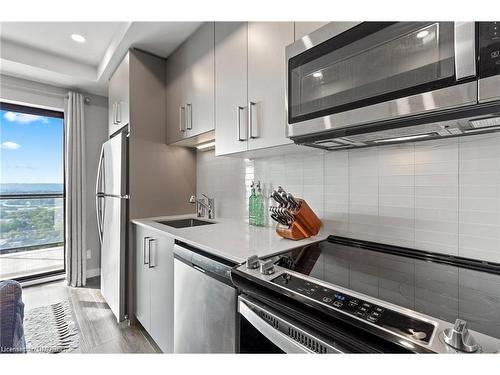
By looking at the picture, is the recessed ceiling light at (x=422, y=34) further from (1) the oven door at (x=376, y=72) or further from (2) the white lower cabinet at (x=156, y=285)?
(2) the white lower cabinet at (x=156, y=285)

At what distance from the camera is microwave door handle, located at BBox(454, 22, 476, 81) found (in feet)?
2.12

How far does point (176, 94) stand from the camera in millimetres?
2178

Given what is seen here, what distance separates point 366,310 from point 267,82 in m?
1.18

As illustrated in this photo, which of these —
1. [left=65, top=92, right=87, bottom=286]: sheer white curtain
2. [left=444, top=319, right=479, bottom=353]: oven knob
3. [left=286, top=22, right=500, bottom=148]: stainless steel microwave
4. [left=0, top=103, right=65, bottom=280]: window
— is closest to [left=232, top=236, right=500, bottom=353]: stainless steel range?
[left=444, top=319, right=479, bottom=353]: oven knob

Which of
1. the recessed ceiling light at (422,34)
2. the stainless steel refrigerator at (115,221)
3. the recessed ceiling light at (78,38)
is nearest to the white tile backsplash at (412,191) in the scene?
the recessed ceiling light at (422,34)

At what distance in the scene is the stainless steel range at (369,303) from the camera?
0.54 metres

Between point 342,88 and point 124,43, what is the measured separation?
2.00 meters

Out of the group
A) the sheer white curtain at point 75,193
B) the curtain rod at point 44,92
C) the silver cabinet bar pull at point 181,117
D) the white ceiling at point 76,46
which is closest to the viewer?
the white ceiling at point 76,46

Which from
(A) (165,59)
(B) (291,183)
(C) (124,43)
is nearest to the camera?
(B) (291,183)

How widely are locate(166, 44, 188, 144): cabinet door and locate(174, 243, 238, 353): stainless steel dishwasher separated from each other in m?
1.11

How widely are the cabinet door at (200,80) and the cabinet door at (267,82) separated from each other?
445mm
